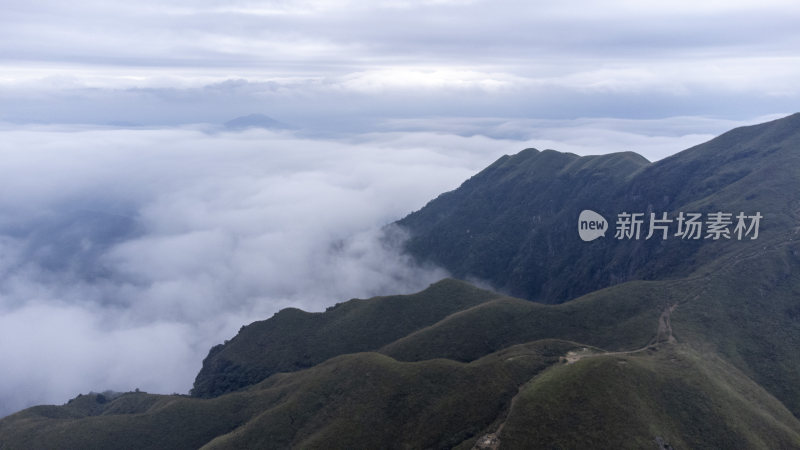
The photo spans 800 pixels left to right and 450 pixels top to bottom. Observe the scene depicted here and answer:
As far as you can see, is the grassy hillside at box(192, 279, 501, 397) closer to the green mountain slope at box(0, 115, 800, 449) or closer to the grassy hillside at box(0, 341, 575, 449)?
the green mountain slope at box(0, 115, 800, 449)

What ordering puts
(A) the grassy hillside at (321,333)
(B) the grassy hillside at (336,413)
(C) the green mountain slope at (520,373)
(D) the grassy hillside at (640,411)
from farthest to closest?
(A) the grassy hillside at (321,333)
(B) the grassy hillside at (336,413)
(C) the green mountain slope at (520,373)
(D) the grassy hillside at (640,411)

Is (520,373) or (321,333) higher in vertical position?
(520,373)

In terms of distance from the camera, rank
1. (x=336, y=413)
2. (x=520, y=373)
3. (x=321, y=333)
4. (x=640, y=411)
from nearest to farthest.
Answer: (x=640, y=411), (x=520, y=373), (x=336, y=413), (x=321, y=333)

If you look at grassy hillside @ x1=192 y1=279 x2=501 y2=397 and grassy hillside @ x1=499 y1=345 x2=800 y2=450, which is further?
grassy hillside @ x1=192 y1=279 x2=501 y2=397

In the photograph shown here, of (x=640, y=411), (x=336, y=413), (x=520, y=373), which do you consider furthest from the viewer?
(x=336, y=413)

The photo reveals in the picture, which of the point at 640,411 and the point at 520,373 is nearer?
the point at 640,411

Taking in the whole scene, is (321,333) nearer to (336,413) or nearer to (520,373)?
(336,413)

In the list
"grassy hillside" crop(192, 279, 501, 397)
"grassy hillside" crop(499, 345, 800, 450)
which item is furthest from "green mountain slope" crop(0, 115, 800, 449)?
"grassy hillside" crop(192, 279, 501, 397)

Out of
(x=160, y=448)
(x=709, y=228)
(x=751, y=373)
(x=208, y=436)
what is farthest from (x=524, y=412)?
(x=709, y=228)

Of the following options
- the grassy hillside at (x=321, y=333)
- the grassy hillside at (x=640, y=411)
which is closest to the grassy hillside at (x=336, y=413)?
the grassy hillside at (x=640, y=411)

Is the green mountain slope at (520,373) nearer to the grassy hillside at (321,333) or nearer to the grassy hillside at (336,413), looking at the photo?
→ the grassy hillside at (336,413)

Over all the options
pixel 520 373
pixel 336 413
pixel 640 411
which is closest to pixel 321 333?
pixel 336 413
